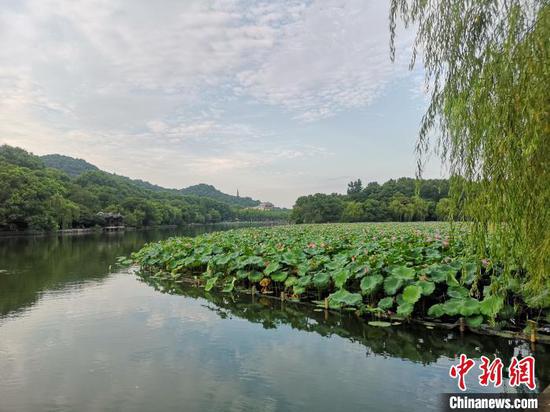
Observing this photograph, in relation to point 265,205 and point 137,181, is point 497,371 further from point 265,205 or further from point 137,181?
point 265,205

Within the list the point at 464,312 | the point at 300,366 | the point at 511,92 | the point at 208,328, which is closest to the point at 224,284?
the point at 208,328

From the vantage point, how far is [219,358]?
15.2 feet

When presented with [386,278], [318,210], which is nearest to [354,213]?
[318,210]

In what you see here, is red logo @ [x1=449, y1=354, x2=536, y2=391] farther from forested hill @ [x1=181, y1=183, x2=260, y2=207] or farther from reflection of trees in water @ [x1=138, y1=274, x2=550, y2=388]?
forested hill @ [x1=181, y1=183, x2=260, y2=207]

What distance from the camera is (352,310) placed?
21.1ft

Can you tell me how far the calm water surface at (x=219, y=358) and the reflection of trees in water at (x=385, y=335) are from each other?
16 mm

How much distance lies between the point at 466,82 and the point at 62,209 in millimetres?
48406

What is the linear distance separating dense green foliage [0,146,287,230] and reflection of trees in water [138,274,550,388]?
3758 cm

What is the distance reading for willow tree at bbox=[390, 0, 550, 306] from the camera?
251 cm

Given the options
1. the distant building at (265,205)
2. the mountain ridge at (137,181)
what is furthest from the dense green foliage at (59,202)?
the distant building at (265,205)

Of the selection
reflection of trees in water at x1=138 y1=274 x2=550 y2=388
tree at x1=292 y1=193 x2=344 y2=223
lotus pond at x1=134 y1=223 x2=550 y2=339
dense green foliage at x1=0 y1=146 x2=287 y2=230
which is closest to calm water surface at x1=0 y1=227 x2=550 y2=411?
reflection of trees in water at x1=138 y1=274 x2=550 y2=388

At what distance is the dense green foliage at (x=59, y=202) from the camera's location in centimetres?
3812

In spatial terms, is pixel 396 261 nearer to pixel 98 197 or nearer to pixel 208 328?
pixel 208 328

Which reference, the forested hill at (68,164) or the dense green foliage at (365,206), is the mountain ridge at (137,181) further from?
the dense green foliage at (365,206)
